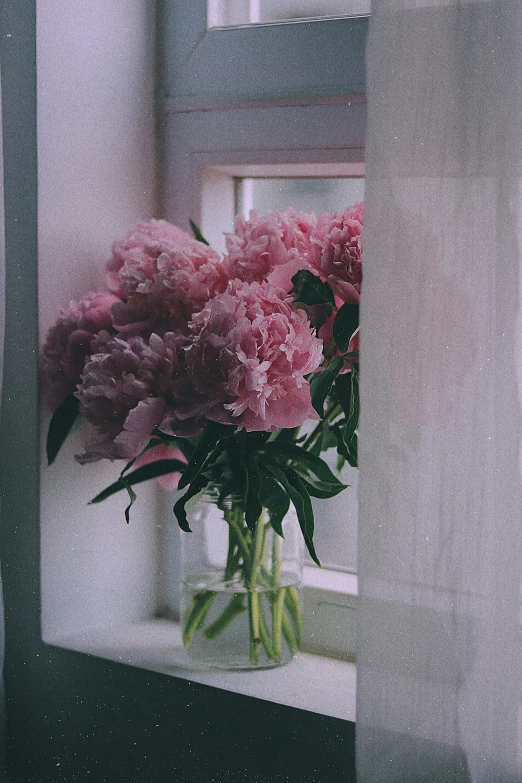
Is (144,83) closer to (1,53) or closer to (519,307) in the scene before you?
(1,53)

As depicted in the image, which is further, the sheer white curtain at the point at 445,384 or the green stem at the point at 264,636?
the green stem at the point at 264,636

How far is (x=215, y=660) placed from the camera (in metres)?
0.96

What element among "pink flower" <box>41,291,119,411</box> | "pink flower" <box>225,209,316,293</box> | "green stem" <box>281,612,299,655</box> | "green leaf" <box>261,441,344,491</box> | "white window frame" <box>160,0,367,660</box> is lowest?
"green stem" <box>281,612,299,655</box>

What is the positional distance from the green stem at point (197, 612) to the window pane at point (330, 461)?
188 mm

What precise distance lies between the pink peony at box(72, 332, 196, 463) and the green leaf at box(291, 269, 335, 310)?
12cm

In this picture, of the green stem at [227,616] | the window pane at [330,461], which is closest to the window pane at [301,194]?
the window pane at [330,461]

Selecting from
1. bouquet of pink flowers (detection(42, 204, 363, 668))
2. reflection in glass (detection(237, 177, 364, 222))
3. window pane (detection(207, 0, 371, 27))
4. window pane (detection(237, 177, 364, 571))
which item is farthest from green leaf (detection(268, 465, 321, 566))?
window pane (detection(207, 0, 371, 27))

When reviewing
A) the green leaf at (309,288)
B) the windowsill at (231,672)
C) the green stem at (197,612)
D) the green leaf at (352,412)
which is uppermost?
the green leaf at (309,288)

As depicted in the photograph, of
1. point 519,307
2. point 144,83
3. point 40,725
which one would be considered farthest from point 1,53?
point 40,725

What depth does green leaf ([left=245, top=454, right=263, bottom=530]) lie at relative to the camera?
0.81m

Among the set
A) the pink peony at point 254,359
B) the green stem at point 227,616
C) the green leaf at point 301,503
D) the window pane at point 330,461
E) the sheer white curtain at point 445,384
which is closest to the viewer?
the sheer white curtain at point 445,384

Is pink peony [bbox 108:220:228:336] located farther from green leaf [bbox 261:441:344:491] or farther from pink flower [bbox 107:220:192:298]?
green leaf [bbox 261:441:344:491]

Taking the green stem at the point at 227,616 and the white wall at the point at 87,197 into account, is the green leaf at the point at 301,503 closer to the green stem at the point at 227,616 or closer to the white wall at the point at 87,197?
the green stem at the point at 227,616

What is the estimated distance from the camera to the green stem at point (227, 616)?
36.9 inches
